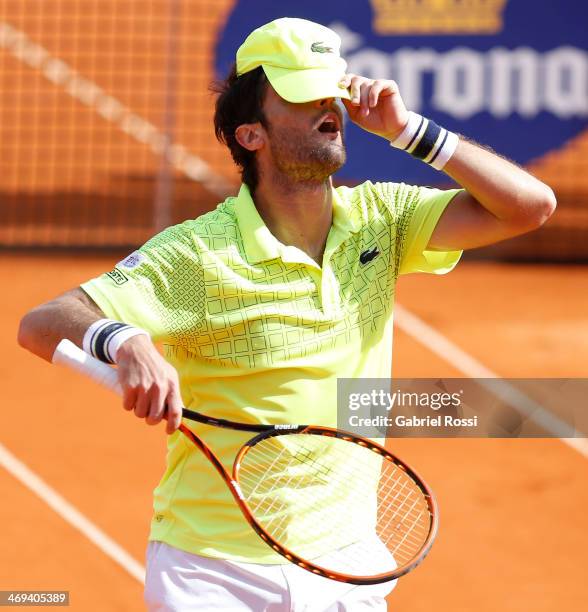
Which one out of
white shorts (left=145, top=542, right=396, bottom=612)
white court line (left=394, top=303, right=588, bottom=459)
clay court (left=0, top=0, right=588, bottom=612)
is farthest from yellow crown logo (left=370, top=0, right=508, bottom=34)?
white shorts (left=145, top=542, right=396, bottom=612)

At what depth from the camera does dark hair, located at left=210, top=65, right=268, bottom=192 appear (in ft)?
11.8

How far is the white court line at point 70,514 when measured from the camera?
21.5 ft

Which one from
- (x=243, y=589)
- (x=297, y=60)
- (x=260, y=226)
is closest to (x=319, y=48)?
(x=297, y=60)

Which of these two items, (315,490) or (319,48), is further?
(319,48)

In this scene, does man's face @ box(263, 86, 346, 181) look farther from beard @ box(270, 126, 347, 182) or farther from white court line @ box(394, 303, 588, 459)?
white court line @ box(394, 303, 588, 459)

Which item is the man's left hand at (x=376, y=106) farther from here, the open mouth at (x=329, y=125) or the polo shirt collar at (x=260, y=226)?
the polo shirt collar at (x=260, y=226)

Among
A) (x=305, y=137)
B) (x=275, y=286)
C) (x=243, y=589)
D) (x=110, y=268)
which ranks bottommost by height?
(x=110, y=268)

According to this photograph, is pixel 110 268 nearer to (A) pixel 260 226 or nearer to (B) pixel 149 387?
A: (A) pixel 260 226

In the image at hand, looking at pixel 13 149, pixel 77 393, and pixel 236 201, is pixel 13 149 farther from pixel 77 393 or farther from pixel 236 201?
pixel 236 201

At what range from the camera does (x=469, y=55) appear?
11.9m

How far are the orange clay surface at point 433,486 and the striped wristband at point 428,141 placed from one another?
318 centimetres

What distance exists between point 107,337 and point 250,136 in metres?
0.82

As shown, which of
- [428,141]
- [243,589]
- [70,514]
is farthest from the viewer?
[70,514]

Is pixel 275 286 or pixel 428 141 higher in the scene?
pixel 428 141
